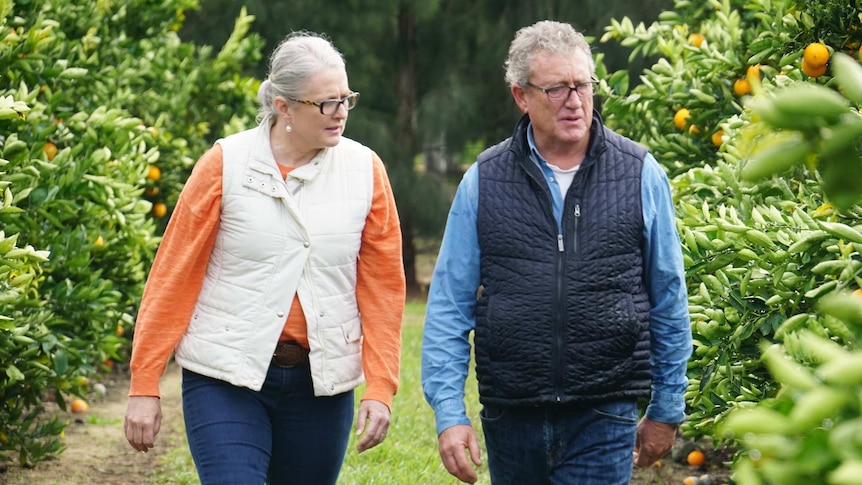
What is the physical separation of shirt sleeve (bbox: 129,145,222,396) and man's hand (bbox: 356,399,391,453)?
597 millimetres

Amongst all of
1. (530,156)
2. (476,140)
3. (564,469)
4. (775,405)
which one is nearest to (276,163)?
(530,156)

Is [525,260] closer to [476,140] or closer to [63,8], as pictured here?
[63,8]

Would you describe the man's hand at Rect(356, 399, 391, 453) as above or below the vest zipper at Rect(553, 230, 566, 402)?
below

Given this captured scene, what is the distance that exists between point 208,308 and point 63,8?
349cm

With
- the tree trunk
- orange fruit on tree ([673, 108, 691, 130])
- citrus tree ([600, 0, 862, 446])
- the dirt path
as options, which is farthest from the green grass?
the tree trunk

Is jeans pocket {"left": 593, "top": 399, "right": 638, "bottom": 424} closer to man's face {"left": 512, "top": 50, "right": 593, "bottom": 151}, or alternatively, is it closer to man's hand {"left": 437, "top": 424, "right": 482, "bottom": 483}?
man's hand {"left": 437, "top": 424, "right": 482, "bottom": 483}

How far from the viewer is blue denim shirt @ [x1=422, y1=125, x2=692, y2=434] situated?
3324 millimetres

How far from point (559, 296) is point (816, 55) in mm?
1522

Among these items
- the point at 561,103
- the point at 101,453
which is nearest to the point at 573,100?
the point at 561,103

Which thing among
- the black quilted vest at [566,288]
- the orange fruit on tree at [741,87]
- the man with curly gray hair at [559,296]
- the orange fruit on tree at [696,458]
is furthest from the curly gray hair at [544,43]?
the orange fruit on tree at [696,458]

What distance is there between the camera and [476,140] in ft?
47.8

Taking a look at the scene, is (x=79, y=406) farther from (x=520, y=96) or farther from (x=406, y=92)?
(x=406, y=92)

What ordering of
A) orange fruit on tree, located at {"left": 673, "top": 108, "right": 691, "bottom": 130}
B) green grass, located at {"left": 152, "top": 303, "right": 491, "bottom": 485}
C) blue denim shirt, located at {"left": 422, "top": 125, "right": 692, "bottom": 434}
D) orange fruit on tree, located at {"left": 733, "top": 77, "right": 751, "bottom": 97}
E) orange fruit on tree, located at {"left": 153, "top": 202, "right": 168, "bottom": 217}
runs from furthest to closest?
orange fruit on tree, located at {"left": 153, "top": 202, "right": 168, "bottom": 217} → green grass, located at {"left": 152, "top": 303, "right": 491, "bottom": 485} → orange fruit on tree, located at {"left": 673, "top": 108, "right": 691, "bottom": 130} → orange fruit on tree, located at {"left": 733, "top": 77, "right": 751, "bottom": 97} → blue denim shirt, located at {"left": 422, "top": 125, "right": 692, "bottom": 434}

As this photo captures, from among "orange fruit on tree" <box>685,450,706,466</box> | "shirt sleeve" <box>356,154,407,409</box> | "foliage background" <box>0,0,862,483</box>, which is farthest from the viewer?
"orange fruit on tree" <box>685,450,706,466</box>
